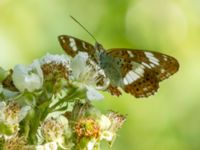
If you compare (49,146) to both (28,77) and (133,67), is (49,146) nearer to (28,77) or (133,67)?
(28,77)

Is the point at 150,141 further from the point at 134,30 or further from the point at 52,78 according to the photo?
the point at 52,78

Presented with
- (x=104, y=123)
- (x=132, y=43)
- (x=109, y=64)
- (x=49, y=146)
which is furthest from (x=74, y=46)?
(x=132, y=43)

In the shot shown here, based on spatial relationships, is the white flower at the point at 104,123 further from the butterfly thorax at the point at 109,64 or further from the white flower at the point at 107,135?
the butterfly thorax at the point at 109,64

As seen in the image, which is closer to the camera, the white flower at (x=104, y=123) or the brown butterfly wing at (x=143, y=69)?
the white flower at (x=104, y=123)

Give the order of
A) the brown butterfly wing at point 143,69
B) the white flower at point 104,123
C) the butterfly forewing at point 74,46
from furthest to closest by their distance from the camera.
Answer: the brown butterfly wing at point 143,69, the butterfly forewing at point 74,46, the white flower at point 104,123

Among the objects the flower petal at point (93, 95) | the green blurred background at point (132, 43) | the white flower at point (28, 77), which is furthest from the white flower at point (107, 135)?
the green blurred background at point (132, 43)

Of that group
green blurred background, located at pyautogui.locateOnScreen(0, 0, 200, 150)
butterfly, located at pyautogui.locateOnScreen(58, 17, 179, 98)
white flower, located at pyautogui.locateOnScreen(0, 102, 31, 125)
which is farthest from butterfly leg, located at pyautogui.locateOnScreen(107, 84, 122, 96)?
green blurred background, located at pyautogui.locateOnScreen(0, 0, 200, 150)
